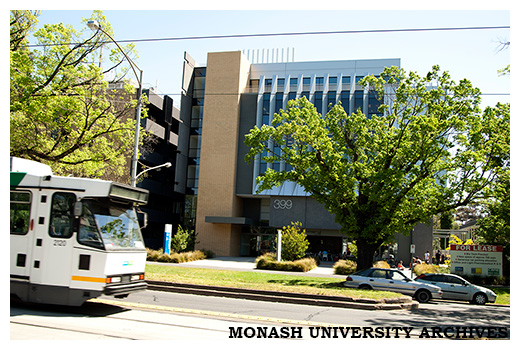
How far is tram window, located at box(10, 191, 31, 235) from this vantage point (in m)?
9.87

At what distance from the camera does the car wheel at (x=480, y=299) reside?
1981 centimetres

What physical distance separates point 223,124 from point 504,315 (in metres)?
34.9

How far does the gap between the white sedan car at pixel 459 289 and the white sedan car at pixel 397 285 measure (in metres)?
1.58

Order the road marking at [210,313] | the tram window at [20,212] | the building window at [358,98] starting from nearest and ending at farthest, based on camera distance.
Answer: the tram window at [20,212]
the road marking at [210,313]
the building window at [358,98]

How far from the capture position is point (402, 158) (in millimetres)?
20594

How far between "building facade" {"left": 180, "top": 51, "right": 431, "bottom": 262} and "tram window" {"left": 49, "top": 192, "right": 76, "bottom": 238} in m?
34.6

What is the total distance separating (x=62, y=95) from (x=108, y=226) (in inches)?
444

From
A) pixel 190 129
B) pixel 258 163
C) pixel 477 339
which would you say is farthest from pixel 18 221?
pixel 190 129

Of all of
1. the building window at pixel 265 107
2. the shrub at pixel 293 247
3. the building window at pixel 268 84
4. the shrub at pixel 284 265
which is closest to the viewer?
the shrub at pixel 284 265

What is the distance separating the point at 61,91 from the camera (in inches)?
747

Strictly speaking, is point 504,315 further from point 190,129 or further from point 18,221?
point 190,129

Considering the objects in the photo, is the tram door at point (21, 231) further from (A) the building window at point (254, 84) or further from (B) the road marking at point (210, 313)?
(A) the building window at point (254, 84)

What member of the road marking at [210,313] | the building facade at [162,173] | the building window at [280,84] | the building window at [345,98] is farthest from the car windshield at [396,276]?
the building facade at [162,173]

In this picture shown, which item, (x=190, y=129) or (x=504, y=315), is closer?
(x=504, y=315)
